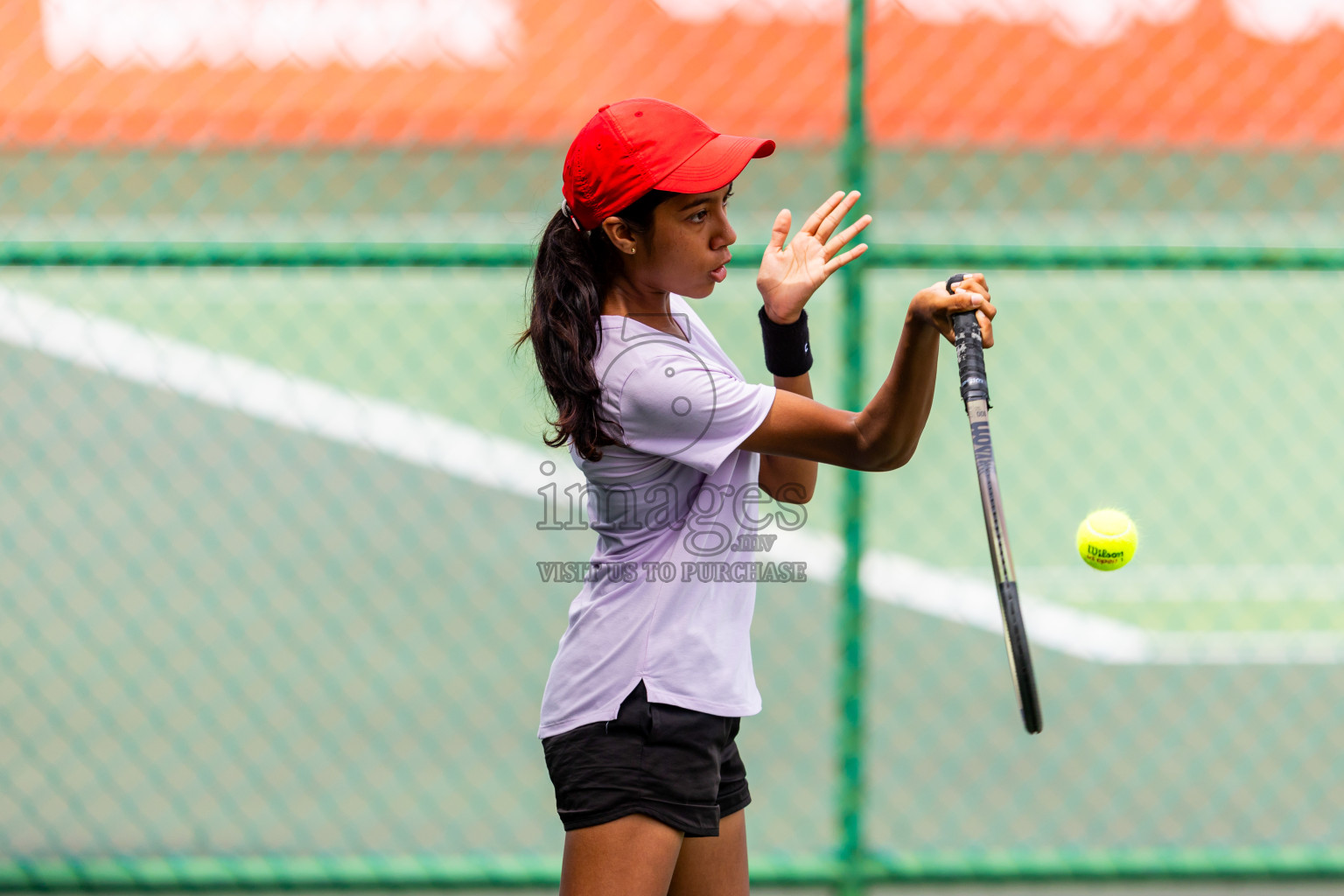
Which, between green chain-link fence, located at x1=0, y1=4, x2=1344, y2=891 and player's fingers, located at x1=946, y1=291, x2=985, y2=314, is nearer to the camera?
player's fingers, located at x1=946, y1=291, x2=985, y2=314

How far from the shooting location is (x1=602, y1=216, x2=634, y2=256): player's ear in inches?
75.4

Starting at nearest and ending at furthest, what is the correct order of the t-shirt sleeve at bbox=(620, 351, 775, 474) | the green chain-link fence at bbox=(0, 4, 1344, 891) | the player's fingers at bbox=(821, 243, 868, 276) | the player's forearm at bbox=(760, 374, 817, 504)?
the t-shirt sleeve at bbox=(620, 351, 775, 474) → the player's fingers at bbox=(821, 243, 868, 276) → the player's forearm at bbox=(760, 374, 817, 504) → the green chain-link fence at bbox=(0, 4, 1344, 891)

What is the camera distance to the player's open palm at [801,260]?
1943mm

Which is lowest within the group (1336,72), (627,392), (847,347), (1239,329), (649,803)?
(649,803)

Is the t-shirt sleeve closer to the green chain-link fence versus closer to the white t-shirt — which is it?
the white t-shirt

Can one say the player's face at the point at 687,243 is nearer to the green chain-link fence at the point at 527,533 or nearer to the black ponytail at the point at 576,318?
the black ponytail at the point at 576,318

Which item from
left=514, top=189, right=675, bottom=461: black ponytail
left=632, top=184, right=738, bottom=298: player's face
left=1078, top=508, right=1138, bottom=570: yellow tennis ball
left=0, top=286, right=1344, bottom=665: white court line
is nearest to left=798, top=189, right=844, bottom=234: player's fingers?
left=632, top=184, right=738, bottom=298: player's face

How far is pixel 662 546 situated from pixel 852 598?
4.15ft

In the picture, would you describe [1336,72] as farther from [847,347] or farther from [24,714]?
[24,714]

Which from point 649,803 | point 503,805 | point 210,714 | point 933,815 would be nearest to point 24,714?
point 210,714

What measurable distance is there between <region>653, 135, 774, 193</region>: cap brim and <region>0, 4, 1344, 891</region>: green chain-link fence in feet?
2.64

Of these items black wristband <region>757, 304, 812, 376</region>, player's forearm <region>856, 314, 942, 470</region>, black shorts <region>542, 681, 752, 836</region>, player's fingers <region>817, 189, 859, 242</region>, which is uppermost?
player's fingers <region>817, 189, 859, 242</region>

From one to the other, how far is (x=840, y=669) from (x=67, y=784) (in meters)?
3.21

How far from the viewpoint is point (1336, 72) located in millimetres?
6723
